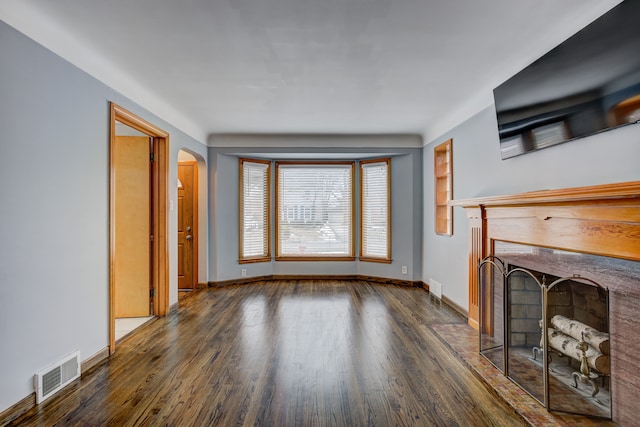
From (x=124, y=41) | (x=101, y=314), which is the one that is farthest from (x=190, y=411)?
(x=124, y=41)

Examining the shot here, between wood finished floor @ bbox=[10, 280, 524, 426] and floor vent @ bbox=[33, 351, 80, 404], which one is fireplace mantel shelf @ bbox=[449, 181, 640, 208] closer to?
wood finished floor @ bbox=[10, 280, 524, 426]

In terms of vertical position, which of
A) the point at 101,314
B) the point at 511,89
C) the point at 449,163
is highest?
the point at 511,89

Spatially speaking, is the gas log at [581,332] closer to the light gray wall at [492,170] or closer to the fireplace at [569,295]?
the fireplace at [569,295]

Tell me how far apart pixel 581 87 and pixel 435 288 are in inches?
135

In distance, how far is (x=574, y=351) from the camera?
211 cm

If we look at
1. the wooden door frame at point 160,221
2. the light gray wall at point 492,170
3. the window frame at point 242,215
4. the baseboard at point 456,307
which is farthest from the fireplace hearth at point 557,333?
the window frame at point 242,215

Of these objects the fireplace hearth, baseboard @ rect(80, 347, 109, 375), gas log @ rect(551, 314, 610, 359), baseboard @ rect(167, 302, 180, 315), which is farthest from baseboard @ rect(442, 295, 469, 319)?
baseboard @ rect(80, 347, 109, 375)

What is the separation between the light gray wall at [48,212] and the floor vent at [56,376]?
53 millimetres

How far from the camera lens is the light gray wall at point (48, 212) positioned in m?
2.07

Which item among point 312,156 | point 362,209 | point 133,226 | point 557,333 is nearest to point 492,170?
point 557,333

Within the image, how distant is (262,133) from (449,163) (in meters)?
2.92

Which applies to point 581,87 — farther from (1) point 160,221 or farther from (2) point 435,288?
(1) point 160,221

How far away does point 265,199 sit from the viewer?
249 inches

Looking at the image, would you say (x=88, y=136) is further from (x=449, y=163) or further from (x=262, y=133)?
(x=449, y=163)
